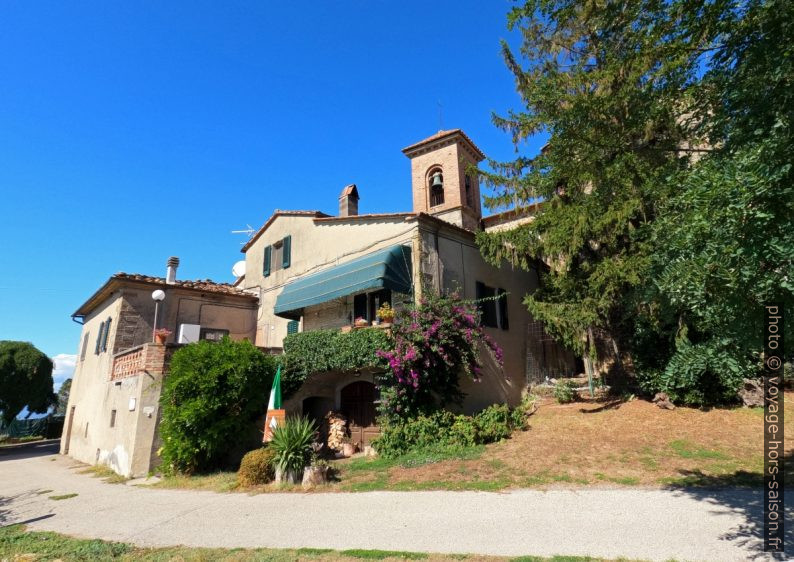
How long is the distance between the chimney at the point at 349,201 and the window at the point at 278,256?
2695 mm

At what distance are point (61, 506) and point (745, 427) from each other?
16.5 m

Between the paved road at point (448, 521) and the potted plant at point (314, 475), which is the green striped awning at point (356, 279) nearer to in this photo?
the potted plant at point (314, 475)

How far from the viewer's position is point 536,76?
14641 mm

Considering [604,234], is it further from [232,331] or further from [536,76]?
[232,331]

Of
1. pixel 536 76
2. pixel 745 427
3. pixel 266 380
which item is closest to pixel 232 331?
pixel 266 380

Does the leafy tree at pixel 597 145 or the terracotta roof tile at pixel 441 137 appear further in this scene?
the terracotta roof tile at pixel 441 137

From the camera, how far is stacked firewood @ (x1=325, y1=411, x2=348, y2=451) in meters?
14.7

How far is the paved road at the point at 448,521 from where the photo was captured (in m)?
5.44

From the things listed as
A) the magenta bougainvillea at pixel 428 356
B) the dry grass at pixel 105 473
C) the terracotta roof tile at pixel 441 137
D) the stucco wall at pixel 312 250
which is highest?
the terracotta roof tile at pixel 441 137

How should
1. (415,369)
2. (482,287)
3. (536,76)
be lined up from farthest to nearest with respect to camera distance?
(482,287), (536,76), (415,369)

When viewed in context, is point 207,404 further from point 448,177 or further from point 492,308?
point 448,177

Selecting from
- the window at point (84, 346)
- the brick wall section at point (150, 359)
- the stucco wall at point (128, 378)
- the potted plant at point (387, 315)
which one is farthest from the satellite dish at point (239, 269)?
the potted plant at point (387, 315)

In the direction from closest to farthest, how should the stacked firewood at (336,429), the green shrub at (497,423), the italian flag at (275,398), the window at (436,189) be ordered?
the green shrub at (497,423) → the italian flag at (275,398) → the stacked firewood at (336,429) → the window at (436,189)

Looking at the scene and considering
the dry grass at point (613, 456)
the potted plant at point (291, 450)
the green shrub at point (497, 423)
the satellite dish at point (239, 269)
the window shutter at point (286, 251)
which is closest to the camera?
the dry grass at point (613, 456)
